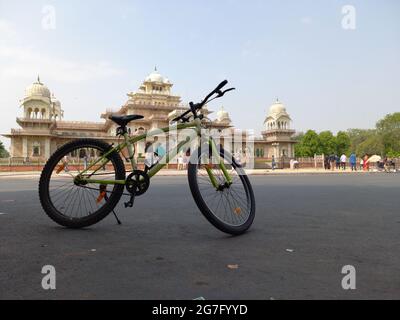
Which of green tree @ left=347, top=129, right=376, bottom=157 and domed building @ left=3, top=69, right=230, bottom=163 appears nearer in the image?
domed building @ left=3, top=69, right=230, bottom=163

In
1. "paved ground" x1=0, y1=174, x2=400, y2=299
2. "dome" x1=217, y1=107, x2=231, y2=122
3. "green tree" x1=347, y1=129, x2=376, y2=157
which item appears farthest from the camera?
"green tree" x1=347, y1=129, x2=376, y2=157

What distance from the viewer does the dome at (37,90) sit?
45875 millimetres

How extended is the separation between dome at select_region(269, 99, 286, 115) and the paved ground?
57.9 meters

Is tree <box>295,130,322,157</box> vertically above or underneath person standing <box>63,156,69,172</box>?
above

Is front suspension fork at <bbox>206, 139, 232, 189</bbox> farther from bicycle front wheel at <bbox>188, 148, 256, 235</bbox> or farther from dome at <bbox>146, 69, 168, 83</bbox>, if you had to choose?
dome at <bbox>146, 69, 168, 83</bbox>

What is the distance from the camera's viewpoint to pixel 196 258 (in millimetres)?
2109

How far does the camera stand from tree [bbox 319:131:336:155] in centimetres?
6525

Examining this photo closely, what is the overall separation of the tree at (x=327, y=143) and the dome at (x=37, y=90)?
2012 inches

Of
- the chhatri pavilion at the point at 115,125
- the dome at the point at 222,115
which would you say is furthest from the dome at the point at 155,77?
the dome at the point at 222,115

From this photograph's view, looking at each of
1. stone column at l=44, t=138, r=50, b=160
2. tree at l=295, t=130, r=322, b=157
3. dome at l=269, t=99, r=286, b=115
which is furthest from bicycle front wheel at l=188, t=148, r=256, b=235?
tree at l=295, t=130, r=322, b=157

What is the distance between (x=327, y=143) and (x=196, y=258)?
6839 centimetres

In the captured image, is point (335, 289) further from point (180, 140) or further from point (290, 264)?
point (180, 140)

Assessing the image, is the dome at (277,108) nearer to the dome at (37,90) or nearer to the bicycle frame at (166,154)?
the dome at (37,90)

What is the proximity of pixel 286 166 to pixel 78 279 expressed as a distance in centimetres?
4358
